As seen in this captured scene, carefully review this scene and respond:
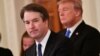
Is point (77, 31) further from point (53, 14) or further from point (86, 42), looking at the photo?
point (53, 14)

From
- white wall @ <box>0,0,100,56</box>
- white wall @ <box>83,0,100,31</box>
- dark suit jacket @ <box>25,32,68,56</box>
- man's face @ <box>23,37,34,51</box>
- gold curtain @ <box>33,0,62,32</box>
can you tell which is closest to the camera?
dark suit jacket @ <box>25,32,68,56</box>

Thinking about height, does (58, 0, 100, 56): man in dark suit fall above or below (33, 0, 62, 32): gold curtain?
above

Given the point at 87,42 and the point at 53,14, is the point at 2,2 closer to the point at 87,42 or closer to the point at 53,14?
the point at 53,14

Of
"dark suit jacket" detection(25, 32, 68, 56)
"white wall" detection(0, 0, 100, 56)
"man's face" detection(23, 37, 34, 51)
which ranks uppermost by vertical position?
"dark suit jacket" detection(25, 32, 68, 56)

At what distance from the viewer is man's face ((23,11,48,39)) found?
230 cm

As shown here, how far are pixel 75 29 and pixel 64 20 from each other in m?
0.14

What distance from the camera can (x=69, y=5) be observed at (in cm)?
271

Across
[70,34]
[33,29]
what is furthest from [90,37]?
[33,29]

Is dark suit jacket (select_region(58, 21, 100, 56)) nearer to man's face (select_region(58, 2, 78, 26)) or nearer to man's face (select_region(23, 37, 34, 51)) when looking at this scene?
man's face (select_region(58, 2, 78, 26))

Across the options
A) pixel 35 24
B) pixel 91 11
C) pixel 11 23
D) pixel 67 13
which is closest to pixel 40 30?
pixel 35 24

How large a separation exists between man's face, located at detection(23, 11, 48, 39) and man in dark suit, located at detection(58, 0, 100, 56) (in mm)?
289

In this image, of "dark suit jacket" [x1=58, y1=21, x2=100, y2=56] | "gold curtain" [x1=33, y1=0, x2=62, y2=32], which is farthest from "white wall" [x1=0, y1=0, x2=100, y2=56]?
"dark suit jacket" [x1=58, y1=21, x2=100, y2=56]

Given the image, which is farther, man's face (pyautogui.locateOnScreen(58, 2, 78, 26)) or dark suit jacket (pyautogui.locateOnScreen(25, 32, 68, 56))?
man's face (pyautogui.locateOnScreen(58, 2, 78, 26))

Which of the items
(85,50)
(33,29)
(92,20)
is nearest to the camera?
(33,29)
